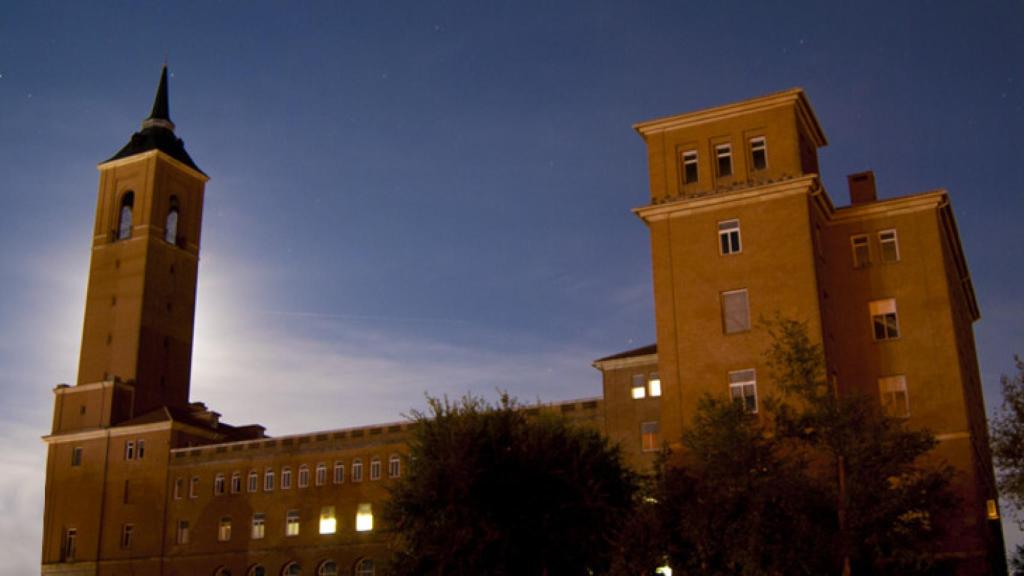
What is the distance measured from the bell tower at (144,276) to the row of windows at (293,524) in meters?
11.6

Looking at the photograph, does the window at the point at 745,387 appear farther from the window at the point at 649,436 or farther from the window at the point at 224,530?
the window at the point at 224,530

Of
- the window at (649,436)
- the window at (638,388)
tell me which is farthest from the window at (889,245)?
the window at (638,388)

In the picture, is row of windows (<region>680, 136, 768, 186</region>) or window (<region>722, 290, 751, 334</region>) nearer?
window (<region>722, 290, 751, 334</region>)

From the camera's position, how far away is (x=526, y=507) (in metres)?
37.3

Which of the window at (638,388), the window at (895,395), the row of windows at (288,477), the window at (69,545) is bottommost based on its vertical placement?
the window at (69,545)

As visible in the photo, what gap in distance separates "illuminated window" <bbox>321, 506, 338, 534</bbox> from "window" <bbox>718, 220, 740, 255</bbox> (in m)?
42.5

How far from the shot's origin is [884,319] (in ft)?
136

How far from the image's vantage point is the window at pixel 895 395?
3994 centimetres

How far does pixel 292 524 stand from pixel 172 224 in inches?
1288

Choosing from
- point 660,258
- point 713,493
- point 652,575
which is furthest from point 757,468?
point 660,258

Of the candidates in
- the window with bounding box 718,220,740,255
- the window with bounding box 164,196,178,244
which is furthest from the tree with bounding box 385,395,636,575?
the window with bounding box 164,196,178,244

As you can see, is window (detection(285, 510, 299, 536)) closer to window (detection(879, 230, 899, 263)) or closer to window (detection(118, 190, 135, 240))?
window (detection(118, 190, 135, 240))

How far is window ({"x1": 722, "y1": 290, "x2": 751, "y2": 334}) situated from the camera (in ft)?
129

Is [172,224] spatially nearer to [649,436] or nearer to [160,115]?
[160,115]
